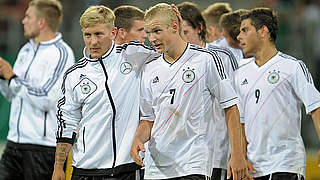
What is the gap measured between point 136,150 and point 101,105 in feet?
1.94

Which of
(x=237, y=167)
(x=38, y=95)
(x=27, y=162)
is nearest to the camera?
(x=237, y=167)

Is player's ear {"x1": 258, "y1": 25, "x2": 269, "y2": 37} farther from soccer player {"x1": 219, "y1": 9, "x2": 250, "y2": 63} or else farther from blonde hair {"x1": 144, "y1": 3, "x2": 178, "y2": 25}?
blonde hair {"x1": 144, "y1": 3, "x2": 178, "y2": 25}

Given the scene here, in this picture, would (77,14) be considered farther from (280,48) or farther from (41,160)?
(41,160)

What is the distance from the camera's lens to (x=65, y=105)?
5.81 m

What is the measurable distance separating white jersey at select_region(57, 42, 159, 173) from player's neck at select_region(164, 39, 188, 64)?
0.99 ft

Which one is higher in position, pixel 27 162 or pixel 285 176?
pixel 285 176

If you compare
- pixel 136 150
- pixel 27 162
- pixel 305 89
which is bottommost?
pixel 27 162

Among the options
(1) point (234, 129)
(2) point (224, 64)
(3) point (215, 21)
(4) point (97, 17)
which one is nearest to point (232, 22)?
(3) point (215, 21)

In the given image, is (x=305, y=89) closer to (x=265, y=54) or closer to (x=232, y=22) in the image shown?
(x=265, y=54)

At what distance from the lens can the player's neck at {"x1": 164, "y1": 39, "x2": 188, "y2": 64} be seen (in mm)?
5562

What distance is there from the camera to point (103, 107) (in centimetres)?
566

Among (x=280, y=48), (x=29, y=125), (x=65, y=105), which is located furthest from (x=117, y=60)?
(x=280, y=48)

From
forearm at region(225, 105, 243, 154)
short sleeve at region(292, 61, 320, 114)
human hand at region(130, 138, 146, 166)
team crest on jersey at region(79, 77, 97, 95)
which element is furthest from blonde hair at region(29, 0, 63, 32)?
forearm at region(225, 105, 243, 154)

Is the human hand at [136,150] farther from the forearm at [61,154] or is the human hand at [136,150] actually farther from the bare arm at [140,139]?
the forearm at [61,154]
